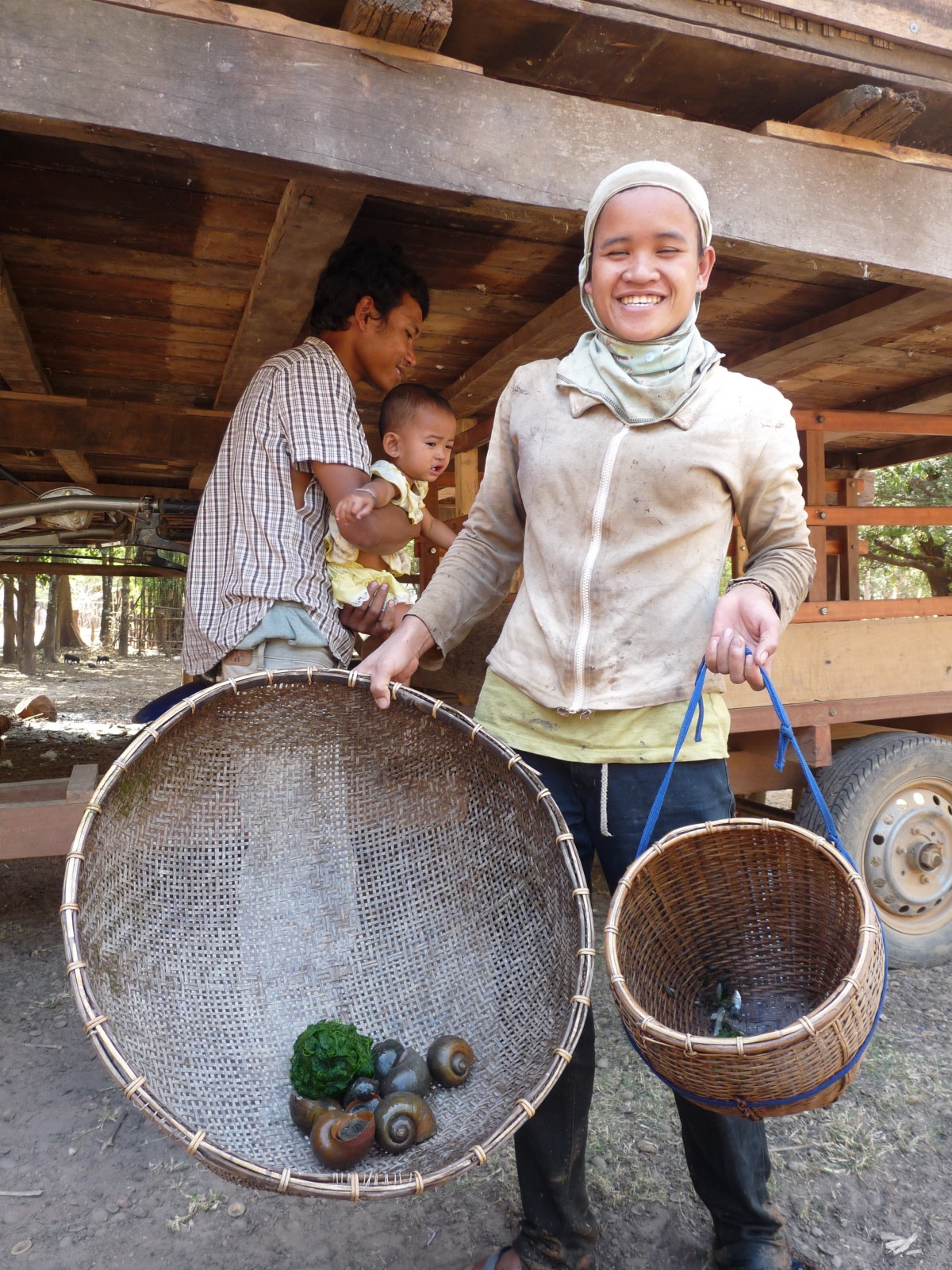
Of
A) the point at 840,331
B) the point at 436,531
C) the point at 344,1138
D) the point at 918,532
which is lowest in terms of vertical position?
the point at 344,1138

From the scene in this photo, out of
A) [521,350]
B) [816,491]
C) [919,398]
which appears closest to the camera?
[521,350]

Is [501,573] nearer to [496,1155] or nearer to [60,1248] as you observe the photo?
[496,1155]

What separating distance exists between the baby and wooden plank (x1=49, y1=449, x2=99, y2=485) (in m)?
2.61

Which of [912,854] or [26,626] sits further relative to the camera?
[26,626]

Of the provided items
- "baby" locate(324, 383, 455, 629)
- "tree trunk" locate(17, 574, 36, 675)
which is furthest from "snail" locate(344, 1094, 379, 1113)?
"tree trunk" locate(17, 574, 36, 675)

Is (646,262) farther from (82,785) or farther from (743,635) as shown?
(82,785)

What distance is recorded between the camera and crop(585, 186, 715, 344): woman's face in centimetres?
160

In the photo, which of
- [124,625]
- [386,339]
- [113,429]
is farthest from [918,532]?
[124,625]

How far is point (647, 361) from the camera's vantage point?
165 cm

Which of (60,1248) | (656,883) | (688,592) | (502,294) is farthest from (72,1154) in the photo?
(502,294)

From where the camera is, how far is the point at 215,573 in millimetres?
2100

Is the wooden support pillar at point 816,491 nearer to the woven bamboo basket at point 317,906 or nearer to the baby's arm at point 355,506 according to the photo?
the baby's arm at point 355,506

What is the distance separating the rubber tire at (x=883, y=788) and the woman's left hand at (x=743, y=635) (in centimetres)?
221

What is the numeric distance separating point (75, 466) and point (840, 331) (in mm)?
4409
